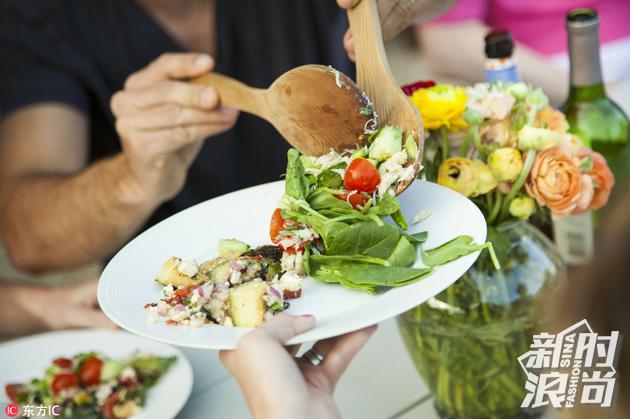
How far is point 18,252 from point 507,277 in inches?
53.2

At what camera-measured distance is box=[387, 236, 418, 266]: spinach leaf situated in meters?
0.89

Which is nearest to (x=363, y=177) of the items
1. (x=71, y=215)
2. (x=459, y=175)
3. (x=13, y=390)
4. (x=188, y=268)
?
(x=459, y=175)

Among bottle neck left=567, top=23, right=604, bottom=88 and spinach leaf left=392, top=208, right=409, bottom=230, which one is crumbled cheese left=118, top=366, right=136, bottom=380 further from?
bottle neck left=567, top=23, right=604, bottom=88

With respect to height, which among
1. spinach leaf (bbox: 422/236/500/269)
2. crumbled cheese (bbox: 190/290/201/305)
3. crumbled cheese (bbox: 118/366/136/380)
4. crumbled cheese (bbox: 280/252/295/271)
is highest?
spinach leaf (bbox: 422/236/500/269)

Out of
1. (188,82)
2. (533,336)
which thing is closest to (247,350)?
(533,336)

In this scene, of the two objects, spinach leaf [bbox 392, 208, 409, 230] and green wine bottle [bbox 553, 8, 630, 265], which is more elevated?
spinach leaf [bbox 392, 208, 409, 230]

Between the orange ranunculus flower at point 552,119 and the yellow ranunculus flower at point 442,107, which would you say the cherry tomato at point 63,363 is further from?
the orange ranunculus flower at point 552,119

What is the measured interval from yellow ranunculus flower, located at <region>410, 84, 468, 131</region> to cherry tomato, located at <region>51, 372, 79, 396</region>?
684mm

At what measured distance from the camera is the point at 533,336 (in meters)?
1.01

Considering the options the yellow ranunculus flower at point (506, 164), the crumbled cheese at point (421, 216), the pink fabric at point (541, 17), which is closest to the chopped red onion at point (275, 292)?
the crumbled cheese at point (421, 216)

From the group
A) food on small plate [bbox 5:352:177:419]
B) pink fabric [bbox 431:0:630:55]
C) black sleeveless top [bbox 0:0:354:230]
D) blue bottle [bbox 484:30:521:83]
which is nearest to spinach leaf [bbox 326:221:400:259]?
blue bottle [bbox 484:30:521:83]

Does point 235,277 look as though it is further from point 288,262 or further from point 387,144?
point 387,144

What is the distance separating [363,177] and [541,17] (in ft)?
4.96

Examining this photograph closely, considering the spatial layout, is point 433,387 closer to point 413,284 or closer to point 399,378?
point 399,378
